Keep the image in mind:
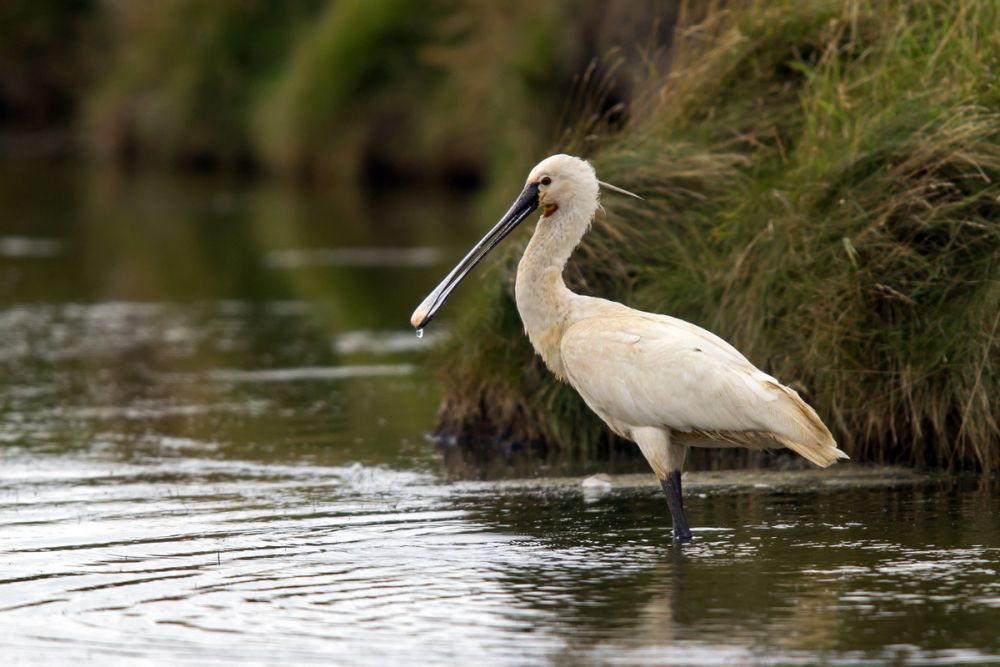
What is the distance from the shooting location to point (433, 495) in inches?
365

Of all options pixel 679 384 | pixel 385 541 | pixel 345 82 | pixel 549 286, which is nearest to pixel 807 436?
pixel 679 384

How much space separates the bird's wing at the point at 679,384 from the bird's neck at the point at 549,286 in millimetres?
222

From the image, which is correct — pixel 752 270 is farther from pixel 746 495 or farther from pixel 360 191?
pixel 360 191

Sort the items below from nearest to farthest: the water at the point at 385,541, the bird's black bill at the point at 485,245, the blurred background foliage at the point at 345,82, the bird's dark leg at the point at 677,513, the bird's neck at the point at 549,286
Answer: the water at the point at 385,541 → the bird's dark leg at the point at 677,513 → the bird's neck at the point at 549,286 → the bird's black bill at the point at 485,245 → the blurred background foliage at the point at 345,82

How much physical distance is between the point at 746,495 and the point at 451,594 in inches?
96.4

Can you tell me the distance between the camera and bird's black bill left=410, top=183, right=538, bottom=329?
8727mm

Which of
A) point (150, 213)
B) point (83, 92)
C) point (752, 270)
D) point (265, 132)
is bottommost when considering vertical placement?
point (752, 270)

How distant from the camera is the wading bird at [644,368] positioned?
7.86 meters

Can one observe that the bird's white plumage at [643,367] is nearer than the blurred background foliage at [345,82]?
Yes

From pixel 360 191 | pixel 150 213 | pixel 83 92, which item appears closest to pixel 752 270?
pixel 150 213

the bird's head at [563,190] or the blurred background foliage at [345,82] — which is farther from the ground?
the blurred background foliage at [345,82]

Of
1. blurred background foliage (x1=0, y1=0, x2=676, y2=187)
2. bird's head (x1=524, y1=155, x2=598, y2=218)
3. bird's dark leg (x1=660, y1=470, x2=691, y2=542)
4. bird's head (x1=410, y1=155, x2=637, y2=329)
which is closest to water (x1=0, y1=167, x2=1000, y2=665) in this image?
bird's dark leg (x1=660, y1=470, x2=691, y2=542)

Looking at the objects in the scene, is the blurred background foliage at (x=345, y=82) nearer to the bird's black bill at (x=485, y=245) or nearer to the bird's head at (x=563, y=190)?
the bird's black bill at (x=485, y=245)

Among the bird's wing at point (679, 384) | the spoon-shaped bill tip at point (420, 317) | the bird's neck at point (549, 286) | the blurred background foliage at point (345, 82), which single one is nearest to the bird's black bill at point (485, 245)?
the spoon-shaped bill tip at point (420, 317)
